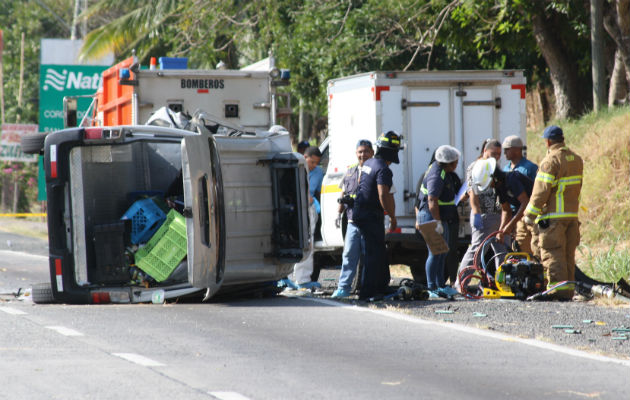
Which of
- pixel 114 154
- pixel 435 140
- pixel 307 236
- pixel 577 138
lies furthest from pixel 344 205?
pixel 577 138

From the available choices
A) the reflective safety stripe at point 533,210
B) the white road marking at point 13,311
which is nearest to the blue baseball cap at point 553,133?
the reflective safety stripe at point 533,210

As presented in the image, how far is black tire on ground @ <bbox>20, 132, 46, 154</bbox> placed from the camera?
37.3 feet

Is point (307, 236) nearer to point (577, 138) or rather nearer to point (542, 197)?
point (542, 197)

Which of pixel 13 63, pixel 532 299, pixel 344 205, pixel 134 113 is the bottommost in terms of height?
pixel 532 299

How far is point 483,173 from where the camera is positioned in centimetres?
1176

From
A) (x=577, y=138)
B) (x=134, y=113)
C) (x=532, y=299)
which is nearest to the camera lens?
(x=532, y=299)

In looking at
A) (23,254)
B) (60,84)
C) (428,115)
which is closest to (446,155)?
(428,115)

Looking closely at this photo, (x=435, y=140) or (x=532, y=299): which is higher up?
(x=435, y=140)

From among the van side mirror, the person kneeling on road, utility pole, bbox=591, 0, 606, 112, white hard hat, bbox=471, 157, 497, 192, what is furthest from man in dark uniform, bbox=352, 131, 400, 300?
utility pole, bbox=591, 0, 606, 112

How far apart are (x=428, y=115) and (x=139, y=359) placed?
6.53m

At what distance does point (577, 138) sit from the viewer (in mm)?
20828

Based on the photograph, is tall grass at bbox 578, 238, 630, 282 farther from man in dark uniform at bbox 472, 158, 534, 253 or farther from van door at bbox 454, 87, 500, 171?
van door at bbox 454, 87, 500, 171

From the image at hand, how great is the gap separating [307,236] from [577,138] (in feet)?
34.3

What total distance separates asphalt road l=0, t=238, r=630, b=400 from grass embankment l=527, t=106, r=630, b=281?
6.32 metres
